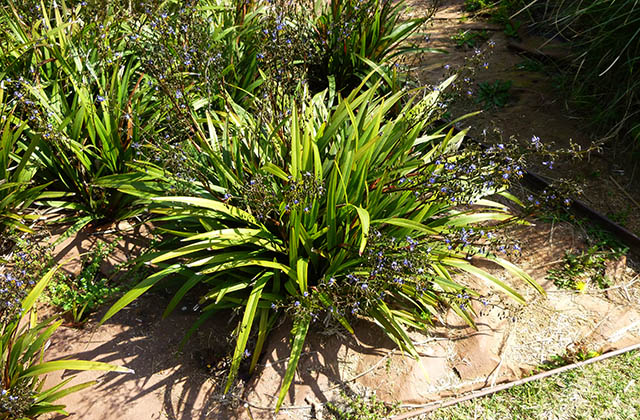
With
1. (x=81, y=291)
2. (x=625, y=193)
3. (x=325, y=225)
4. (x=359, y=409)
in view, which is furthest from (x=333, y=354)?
(x=625, y=193)

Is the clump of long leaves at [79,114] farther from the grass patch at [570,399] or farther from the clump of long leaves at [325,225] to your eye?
the grass patch at [570,399]

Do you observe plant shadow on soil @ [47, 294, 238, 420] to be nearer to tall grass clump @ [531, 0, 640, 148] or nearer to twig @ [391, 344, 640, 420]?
twig @ [391, 344, 640, 420]

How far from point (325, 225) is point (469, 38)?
392 cm

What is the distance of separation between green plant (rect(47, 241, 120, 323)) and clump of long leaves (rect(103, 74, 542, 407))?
0.41 metres

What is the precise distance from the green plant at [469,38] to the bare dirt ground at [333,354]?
10.2 ft

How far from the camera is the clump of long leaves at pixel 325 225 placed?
2.42 m

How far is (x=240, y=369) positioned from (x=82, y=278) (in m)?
1.16

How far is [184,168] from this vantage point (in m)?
2.46

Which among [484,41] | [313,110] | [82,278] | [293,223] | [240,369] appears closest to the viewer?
[293,223]

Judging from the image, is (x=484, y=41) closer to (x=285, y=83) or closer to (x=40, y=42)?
(x=285, y=83)

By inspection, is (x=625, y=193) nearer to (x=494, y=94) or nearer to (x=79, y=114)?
(x=494, y=94)

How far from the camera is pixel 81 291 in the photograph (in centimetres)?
290

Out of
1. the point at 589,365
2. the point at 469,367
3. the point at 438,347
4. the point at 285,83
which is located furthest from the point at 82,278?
the point at 589,365

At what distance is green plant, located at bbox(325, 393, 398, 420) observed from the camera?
2.51 metres
